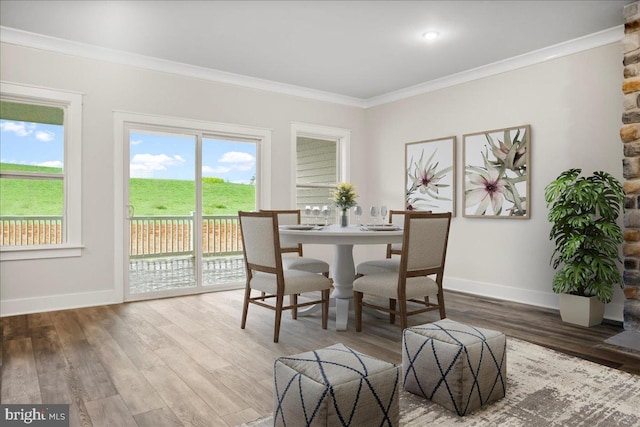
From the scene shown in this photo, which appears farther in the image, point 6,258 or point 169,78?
point 169,78

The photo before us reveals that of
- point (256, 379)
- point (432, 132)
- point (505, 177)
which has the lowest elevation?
point (256, 379)

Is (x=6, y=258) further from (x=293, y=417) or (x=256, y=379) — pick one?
(x=293, y=417)

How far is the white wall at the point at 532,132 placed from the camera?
3.93 metres

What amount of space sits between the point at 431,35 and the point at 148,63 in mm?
2961

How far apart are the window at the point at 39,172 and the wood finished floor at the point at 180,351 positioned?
2.29 ft

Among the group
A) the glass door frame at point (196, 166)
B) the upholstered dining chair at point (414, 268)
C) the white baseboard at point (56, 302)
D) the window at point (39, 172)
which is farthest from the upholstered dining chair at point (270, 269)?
the window at point (39, 172)

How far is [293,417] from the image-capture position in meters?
1.76

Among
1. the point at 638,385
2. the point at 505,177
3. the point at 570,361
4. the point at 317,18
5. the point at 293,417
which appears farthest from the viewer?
the point at 505,177

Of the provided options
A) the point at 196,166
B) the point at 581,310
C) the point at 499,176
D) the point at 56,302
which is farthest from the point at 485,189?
the point at 56,302

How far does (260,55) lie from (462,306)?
3.34 metres

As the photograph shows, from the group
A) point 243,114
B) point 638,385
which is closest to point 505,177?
point 638,385

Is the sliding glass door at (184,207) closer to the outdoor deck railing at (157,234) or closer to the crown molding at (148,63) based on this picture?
the outdoor deck railing at (157,234)

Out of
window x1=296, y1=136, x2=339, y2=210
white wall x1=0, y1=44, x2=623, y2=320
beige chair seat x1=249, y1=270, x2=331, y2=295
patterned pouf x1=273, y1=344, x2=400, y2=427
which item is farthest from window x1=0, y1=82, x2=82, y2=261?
patterned pouf x1=273, y1=344, x2=400, y2=427

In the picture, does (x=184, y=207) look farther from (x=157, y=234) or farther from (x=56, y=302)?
(x=56, y=302)
